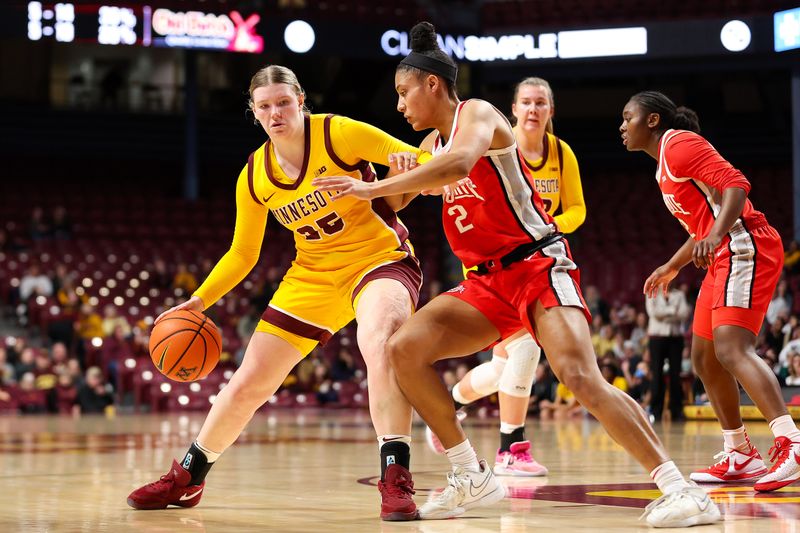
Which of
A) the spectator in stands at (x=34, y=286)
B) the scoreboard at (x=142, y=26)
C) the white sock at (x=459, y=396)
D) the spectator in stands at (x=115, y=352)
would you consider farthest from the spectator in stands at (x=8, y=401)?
the white sock at (x=459, y=396)

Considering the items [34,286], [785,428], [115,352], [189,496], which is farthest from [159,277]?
[785,428]

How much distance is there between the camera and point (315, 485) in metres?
5.89

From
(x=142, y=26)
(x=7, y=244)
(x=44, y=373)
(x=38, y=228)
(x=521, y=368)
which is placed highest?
(x=142, y=26)

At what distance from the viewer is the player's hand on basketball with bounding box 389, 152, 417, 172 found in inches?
181

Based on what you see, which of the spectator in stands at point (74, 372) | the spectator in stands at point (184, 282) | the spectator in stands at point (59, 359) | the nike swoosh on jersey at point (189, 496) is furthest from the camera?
the spectator in stands at point (184, 282)

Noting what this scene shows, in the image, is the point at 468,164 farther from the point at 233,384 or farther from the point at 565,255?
the point at 233,384

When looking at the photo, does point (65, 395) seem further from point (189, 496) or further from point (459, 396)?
point (189, 496)

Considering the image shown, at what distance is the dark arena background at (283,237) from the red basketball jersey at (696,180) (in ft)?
4.31

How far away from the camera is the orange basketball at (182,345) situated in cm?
512

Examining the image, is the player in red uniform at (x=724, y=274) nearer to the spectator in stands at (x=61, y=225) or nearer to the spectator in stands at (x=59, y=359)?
the spectator in stands at (x=59, y=359)

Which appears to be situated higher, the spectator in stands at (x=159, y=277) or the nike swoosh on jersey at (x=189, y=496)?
the spectator in stands at (x=159, y=277)

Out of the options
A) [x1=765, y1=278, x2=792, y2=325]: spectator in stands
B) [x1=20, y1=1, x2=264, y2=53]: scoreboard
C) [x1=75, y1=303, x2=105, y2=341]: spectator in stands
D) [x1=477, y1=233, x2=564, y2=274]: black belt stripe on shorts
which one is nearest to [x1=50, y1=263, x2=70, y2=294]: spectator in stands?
[x1=75, y1=303, x2=105, y2=341]: spectator in stands

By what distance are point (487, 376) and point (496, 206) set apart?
8.33 feet

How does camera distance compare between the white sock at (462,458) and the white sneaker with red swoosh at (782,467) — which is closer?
the white sock at (462,458)
